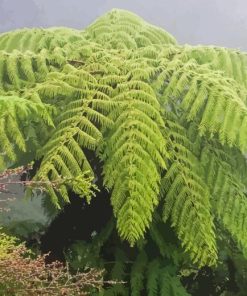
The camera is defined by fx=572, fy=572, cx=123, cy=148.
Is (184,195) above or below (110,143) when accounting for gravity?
below

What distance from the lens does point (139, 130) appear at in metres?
2.47

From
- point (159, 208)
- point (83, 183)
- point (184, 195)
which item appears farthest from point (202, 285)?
point (83, 183)

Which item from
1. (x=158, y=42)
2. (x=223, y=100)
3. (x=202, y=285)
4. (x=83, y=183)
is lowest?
(x=202, y=285)

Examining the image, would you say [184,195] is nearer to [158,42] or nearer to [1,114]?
[1,114]

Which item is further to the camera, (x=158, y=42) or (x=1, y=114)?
(x=158, y=42)

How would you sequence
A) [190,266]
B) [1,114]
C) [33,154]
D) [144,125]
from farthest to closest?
1. [190,266]
2. [33,154]
3. [144,125]
4. [1,114]

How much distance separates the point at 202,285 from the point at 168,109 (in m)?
1.07

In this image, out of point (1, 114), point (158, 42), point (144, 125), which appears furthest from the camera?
point (158, 42)

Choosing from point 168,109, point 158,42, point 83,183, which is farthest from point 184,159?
point 158,42

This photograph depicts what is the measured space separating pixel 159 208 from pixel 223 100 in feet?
1.95

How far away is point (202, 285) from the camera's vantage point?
10.5 feet

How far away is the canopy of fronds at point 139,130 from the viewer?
233 centimetres

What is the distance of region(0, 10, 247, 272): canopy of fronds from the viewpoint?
233 centimetres

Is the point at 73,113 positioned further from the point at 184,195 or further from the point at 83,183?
the point at 83,183
